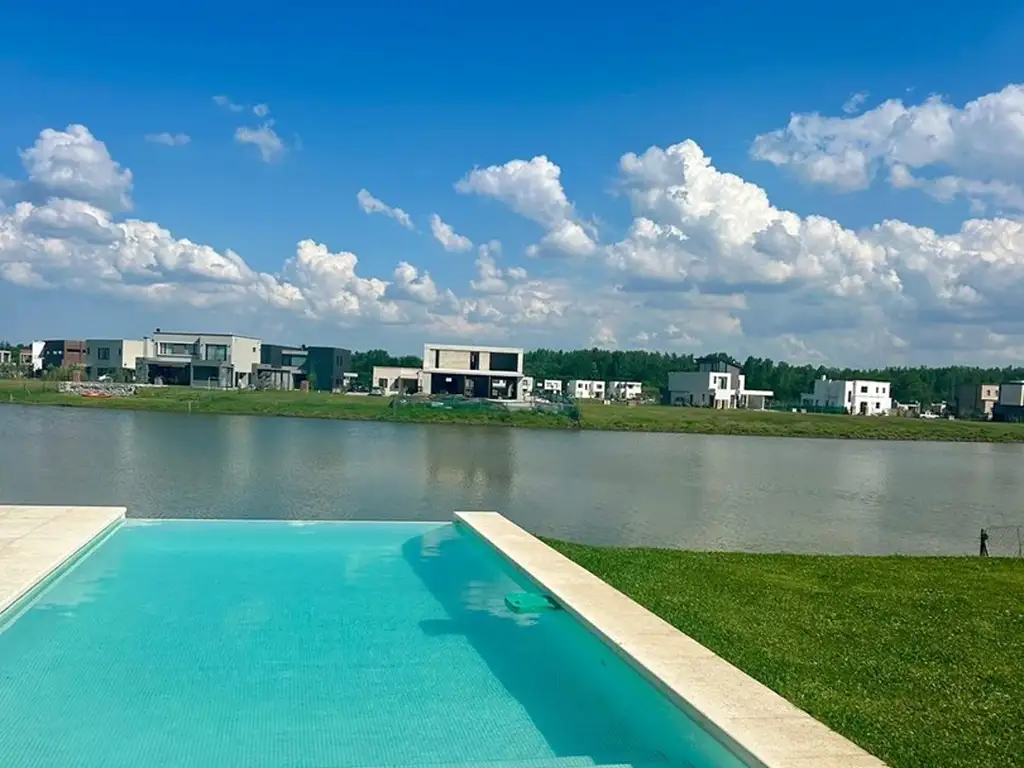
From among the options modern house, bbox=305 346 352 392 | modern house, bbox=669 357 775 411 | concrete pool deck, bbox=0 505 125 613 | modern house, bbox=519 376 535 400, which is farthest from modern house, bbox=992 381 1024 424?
concrete pool deck, bbox=0 505 125 613

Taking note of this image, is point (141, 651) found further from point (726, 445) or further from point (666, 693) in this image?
point (726, 445)

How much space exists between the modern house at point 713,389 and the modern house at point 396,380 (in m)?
A: 24.4

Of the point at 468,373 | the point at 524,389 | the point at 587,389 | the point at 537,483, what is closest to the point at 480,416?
the point at 468,373

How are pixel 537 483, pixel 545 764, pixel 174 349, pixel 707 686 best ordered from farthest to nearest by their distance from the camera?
pixel 174 349 < pixel 537 483 < pixel 707 686 < pixel 545 764

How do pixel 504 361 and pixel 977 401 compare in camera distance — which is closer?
pixel 504 361

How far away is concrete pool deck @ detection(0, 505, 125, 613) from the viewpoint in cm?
642

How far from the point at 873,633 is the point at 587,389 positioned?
8486cm

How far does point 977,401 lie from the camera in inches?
3041

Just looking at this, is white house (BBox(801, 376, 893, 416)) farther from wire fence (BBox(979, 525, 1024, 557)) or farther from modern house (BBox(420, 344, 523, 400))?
wire fence (BBox(979, 525, 1024, 557))

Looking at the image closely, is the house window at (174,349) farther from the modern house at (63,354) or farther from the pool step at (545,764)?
the pool step at (545,764)

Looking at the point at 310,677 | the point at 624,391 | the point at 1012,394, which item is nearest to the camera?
the point at 310,677

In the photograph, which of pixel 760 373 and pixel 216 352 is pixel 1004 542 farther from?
pixel 760 373

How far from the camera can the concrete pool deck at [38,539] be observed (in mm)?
6420

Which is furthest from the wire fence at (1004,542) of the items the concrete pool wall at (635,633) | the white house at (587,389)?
the white house at (587,389)
